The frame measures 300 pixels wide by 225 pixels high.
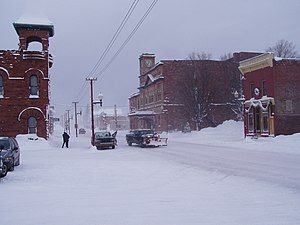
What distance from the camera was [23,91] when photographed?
34.7 m

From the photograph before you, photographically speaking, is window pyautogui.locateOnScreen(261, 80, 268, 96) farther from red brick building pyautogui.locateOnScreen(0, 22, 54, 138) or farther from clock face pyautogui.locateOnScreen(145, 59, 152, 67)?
clock face pyautogui.locateOnScreen(145, 59, 152, 67)

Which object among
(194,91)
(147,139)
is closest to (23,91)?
(147,139)

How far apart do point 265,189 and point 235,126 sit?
45651 millimetres

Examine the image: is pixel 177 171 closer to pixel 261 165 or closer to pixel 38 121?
pixel 261 165

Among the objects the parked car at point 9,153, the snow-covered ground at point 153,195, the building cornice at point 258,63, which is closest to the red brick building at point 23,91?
the parked car at point 9,153

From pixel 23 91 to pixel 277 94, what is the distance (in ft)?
82.1

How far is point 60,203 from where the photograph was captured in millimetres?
9781

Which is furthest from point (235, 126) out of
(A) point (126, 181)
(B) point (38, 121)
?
(A) point (126, 181)

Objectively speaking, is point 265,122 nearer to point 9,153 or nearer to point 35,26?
point 35,26

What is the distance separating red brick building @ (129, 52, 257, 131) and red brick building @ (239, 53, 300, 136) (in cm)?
2028

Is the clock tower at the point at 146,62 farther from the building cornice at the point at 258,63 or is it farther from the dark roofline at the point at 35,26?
the dark roofline at the point at 35,26

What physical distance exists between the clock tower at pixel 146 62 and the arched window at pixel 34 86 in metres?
50.5

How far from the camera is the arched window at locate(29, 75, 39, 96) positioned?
35.2 m

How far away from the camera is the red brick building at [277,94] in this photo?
3850 centimetres
